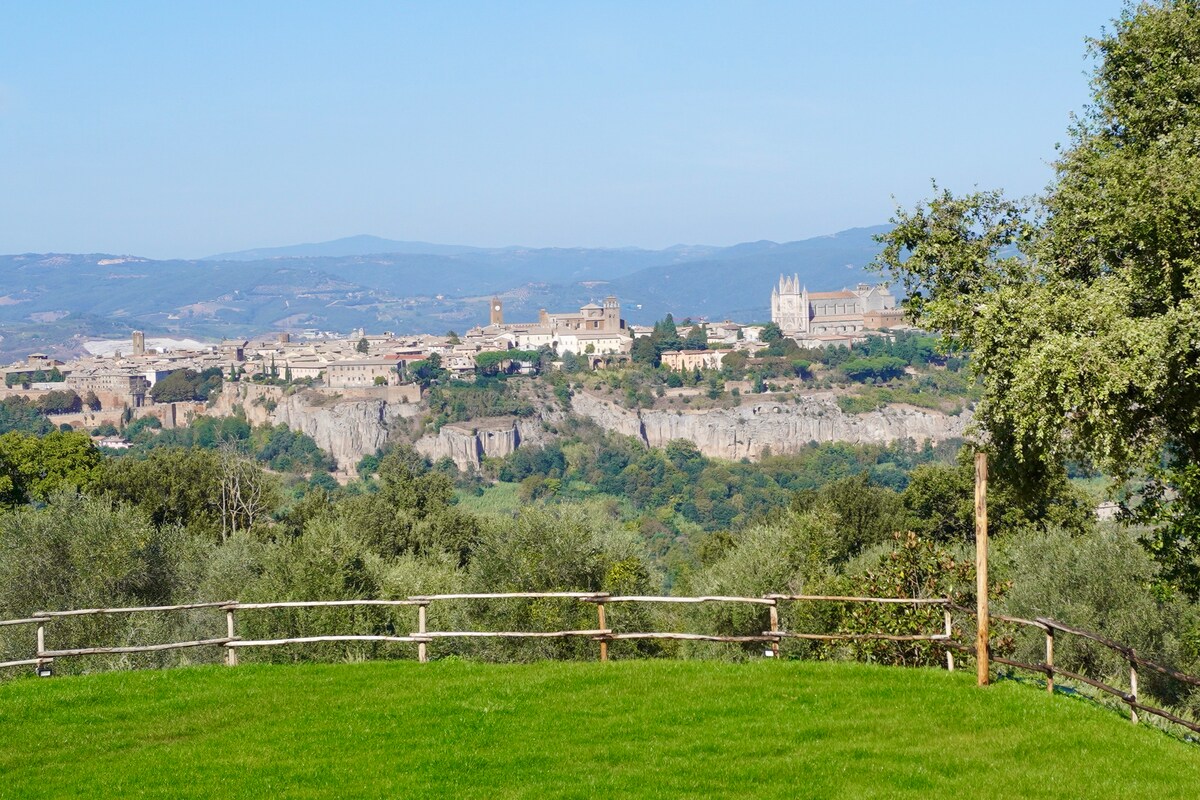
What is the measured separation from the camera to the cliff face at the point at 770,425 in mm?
138375

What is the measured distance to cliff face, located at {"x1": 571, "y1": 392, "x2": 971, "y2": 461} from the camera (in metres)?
138

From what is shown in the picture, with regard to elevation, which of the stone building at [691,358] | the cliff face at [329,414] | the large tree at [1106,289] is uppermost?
the large tree at [1106,289]

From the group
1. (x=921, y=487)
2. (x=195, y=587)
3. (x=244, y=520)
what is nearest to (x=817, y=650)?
(x=195, y=587)

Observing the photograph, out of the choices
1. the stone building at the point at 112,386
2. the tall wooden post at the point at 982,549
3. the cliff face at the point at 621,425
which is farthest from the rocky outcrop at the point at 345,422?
the tall wooden post at the point at 982,549

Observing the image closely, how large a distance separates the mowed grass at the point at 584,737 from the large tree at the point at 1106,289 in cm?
228

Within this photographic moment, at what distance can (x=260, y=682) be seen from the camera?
10273 mm

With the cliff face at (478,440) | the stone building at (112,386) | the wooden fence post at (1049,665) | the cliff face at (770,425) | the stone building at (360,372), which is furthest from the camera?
the stone building at (360,372)

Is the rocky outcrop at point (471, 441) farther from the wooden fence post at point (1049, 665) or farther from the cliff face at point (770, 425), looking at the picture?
the wooden fence post at point (1049, 665)

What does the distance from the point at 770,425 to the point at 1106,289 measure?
437 ft

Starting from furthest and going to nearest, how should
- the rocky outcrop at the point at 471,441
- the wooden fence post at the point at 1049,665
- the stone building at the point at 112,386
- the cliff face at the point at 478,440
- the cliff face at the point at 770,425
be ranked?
the stone building at the point at 112,386 < the cliff face at the point at 770,425 < the cliff face at the point at 478,440 < the rocky outcrop at the point at 471,441 < the wooden fence post at the point at 1049,665

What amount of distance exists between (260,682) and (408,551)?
23201 mm

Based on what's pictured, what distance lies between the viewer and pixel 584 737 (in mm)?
8359

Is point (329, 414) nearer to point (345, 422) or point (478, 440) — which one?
point (345, 422)

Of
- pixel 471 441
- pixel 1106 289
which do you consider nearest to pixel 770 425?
pixel 471 441
